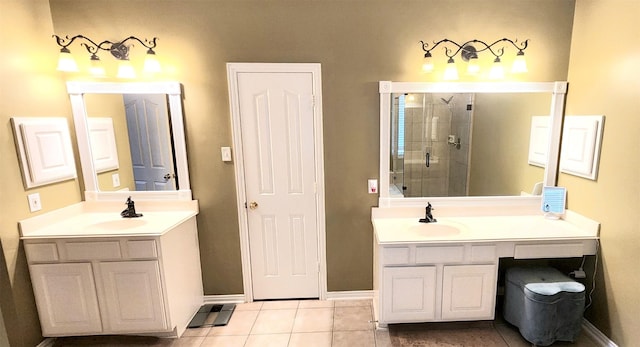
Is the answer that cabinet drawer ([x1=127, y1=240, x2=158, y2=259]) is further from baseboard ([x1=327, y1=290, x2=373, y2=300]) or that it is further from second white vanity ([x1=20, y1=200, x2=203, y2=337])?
baseboard ([x1=327, y1=290, x2=373, y2=300])

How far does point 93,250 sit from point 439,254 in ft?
7.71

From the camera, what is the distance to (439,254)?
210 centimetres

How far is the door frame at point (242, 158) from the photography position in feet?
7.76

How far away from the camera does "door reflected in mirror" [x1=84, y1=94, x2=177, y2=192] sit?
7.88ft

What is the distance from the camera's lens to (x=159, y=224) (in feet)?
7.25

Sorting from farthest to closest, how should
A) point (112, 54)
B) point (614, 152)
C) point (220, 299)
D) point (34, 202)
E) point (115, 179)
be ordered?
point (220, 299)
point (115, 179)
point (112, 54)
point (34, 202)
point (614, 152)

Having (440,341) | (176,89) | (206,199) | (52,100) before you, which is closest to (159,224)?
(206,199)

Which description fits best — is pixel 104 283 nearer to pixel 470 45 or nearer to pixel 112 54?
pixel 112 54

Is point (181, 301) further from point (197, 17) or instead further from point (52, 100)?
point (197, 17)

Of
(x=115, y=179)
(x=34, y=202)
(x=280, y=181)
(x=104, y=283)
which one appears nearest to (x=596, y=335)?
(x=280, y=181)

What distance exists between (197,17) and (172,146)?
39.6 inches

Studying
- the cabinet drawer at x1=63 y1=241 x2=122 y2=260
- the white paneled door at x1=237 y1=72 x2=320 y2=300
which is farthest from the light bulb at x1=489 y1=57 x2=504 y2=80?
the cabinet drawer at x1=63 y1=241 x2=122 y2=260

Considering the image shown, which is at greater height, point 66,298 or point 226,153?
point 226,153

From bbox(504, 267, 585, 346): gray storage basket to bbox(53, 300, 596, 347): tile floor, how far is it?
16 cm
